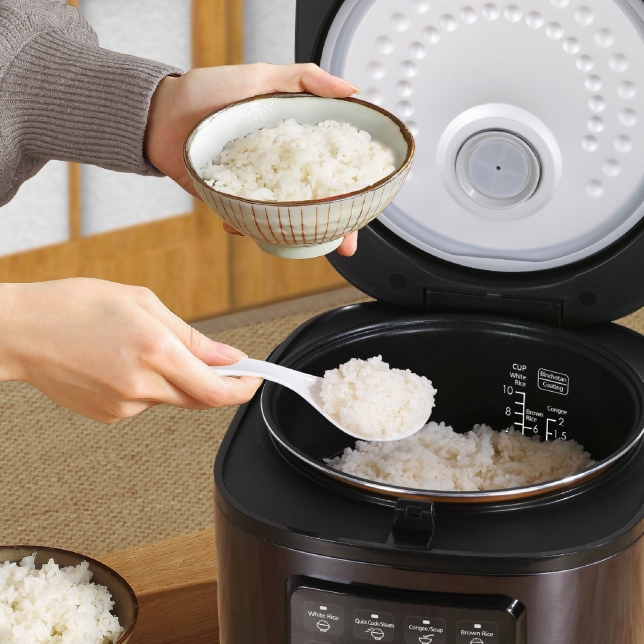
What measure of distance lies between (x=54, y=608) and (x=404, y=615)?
37cm

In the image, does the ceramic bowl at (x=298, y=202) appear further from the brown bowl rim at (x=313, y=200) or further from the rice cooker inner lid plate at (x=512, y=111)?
the rice cooker inner lid plate at (x=512, y=111)

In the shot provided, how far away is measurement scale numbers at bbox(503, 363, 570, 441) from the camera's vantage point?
1.13m

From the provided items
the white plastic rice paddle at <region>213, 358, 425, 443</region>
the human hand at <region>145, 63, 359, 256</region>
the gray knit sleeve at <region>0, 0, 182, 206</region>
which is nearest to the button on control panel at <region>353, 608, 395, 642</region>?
the white plastic rice paddle at <region>213, 358, 425, 443</region>

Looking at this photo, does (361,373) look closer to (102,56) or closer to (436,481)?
(436,481)

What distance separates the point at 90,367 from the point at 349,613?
32cm

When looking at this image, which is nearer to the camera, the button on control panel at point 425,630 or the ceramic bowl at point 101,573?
the button on control panel at point 425,630

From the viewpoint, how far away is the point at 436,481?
1055 millimetres

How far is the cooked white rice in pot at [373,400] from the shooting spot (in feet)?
3.26

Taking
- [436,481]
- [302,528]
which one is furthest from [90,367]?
[436,481]

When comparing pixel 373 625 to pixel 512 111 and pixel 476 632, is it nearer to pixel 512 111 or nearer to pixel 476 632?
pixel 476 632

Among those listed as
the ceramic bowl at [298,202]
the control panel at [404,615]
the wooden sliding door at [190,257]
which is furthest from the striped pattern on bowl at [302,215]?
the wooden sliding door at [190,257]

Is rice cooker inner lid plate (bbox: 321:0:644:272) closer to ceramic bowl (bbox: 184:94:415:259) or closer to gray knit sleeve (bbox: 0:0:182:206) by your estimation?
ceramic bowl (bbox: 184:94:415:259)

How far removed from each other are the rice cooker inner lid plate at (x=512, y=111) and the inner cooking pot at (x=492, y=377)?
0.30 feet

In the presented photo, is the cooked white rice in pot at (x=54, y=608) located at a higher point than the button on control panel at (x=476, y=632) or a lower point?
lower
